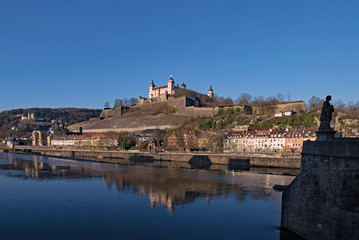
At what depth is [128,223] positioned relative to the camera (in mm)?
13398

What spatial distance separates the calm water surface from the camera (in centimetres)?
1224

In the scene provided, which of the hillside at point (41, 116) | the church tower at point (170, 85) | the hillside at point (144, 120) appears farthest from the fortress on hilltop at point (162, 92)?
the hillside at point (41, 116)

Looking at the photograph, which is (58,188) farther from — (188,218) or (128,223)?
(188,218)

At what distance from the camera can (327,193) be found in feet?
28.0

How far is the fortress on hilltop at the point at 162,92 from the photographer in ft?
339

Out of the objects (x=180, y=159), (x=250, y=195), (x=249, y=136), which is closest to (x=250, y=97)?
(x=249, y=136)

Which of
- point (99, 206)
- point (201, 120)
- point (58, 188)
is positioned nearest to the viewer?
point (99, 206)

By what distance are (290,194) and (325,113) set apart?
3.17 m

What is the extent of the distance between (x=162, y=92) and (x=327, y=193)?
4042 inches

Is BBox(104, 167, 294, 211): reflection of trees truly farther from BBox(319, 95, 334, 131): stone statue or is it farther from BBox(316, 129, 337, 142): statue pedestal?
BBox(319, 95, 334, 131): stone statue

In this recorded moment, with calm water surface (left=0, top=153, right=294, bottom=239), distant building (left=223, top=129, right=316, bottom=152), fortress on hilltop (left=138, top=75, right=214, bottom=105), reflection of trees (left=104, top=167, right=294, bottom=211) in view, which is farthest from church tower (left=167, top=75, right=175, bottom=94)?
calm water surface (left=0, top=153, right=294, bottom=239)

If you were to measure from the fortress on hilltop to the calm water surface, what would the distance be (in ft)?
258

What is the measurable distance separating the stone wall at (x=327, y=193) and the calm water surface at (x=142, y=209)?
89.5 inches

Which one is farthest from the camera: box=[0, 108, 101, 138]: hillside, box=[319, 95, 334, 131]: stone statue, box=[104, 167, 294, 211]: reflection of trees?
box=[0, 108, 101, 138]: hillside
